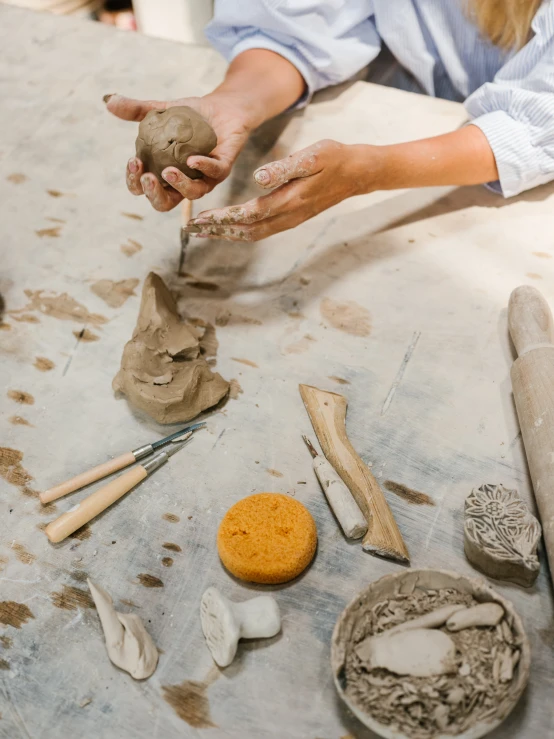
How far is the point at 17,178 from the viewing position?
230 cm

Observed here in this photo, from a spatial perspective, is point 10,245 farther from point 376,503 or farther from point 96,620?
point 376,503

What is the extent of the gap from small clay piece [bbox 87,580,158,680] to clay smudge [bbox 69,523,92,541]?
0.65 ft

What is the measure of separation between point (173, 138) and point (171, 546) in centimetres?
98

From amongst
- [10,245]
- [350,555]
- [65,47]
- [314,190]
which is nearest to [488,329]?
[314,190]

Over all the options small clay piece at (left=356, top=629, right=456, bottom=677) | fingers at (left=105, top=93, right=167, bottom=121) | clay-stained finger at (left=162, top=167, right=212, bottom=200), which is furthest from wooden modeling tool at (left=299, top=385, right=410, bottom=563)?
fingers at (left=105, top=93, right=167, bottom=121)

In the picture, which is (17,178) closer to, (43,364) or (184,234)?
(184,234)

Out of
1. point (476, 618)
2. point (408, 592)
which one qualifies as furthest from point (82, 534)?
point (476, 618)

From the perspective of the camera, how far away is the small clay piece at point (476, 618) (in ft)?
3.87

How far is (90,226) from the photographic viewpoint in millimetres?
2152

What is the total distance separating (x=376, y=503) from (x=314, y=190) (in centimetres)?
82

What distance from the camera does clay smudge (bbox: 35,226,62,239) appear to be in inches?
83.4

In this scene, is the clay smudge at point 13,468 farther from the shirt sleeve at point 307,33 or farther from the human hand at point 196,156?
the shirt sleeve at point 307,33

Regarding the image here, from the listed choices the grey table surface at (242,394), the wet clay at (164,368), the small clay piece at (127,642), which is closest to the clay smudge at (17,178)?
the grey table surface at (242,394)

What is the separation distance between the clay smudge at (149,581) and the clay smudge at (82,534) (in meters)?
0.16
